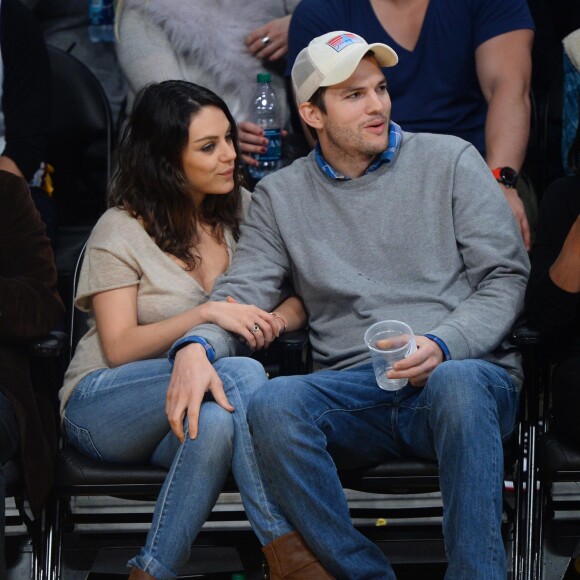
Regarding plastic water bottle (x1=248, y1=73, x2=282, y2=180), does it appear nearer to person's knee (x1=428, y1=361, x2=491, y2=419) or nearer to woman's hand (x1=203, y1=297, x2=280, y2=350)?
woman's hand (x1=203, y1=297, x2=280, y2=350)

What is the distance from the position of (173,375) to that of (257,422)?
0.86 ft

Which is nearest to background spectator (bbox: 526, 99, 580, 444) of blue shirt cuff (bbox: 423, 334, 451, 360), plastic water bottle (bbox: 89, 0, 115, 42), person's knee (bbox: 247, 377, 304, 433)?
blue shirt cuff (bbox: 423, 334, 451, 360)

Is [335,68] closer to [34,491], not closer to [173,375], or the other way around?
[173,375]

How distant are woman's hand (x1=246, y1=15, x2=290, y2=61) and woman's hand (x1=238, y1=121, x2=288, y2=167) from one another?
0.30 m

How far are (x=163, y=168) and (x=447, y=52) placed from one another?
3.54 ft

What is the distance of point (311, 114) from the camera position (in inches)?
129

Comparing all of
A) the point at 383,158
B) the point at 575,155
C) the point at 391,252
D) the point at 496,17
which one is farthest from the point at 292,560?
the point at 496,17

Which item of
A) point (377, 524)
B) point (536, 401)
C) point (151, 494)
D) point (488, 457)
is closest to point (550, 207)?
point (536, 401)

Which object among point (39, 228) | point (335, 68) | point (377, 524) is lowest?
point (377, 524)

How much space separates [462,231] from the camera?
3100 millimetres

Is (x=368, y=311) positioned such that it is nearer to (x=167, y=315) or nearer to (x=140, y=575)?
(x=167, y=315)

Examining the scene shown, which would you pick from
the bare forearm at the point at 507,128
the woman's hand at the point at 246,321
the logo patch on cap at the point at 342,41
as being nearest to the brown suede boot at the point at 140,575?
the woman's hand at the point at 246,321

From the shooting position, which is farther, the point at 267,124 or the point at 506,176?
the point at 267,124

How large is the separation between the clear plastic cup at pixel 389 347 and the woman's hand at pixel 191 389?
35 cm
